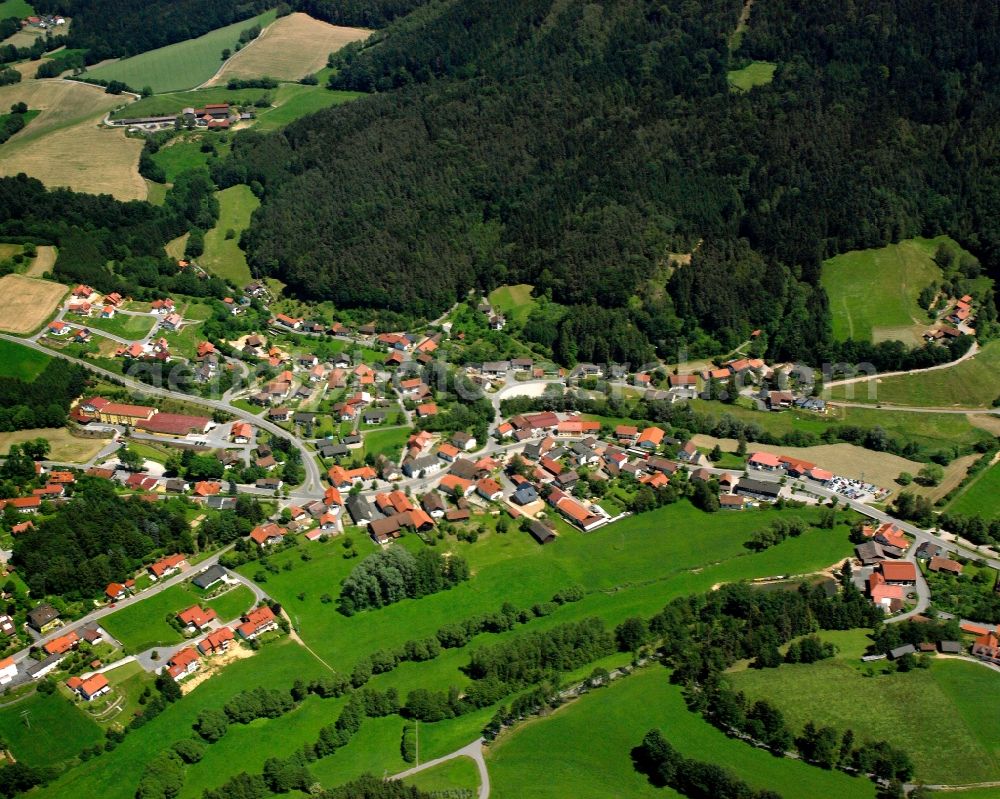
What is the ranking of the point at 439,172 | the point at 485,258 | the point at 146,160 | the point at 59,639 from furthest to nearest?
the point at 146,160
the point at 439,172
the point at 485,258
the point at 59,639

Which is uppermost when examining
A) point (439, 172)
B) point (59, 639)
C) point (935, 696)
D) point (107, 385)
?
point (439, 172)

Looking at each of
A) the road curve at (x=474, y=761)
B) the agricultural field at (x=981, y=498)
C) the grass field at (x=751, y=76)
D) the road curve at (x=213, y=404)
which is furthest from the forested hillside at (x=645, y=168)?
the road curve at (x=474, y=761)

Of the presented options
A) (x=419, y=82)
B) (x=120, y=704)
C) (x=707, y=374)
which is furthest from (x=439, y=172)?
(x=120, y=704)

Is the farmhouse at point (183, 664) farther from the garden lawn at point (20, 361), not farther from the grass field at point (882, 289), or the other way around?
the grass field at point (882, 289)

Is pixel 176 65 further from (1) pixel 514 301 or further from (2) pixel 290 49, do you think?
(1) pixel 514 301

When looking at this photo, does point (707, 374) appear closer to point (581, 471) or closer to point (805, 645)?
point (581, 471)

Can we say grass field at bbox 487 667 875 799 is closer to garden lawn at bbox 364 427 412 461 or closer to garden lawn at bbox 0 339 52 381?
garden lawn at bbox 364 427 412 461

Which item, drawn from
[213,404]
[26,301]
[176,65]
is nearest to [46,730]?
[213,404]
